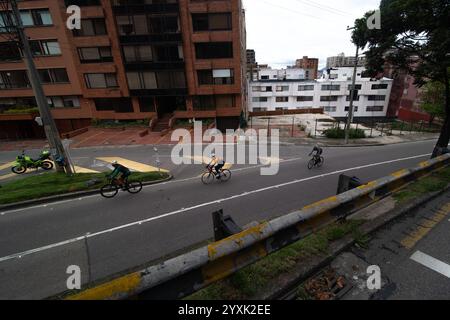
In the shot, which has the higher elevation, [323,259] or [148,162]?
[323,259]

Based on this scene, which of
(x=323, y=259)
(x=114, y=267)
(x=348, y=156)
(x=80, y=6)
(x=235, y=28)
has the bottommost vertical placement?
(x=348, y=156)

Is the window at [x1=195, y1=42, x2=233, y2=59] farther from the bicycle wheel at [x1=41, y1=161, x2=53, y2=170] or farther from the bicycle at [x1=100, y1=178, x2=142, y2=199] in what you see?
the bicycle at [x1=100, y1=178, x2=142, y2=199]

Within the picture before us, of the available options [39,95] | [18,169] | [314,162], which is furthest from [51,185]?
[314,162]

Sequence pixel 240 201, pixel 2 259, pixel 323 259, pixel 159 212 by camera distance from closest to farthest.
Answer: pixel 323 259 < pixel 2 259 < pixel 159 212 < pixel 240 201

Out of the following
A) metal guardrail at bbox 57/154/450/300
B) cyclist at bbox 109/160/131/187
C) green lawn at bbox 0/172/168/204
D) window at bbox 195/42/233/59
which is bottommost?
green lawn at bbox 0/172/168/204

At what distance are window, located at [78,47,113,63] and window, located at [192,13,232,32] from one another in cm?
1146

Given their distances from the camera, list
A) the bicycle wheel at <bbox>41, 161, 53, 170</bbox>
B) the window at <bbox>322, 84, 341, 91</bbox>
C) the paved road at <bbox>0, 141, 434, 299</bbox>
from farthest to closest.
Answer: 1. the window at <bbox>322, 84, 341, 91</bbox>
2. the bicycle wheel at <bbox>41, 161, 53, 170</bbox>
3. the paved road at <bbox>0, 141, 434, 299</bbox>

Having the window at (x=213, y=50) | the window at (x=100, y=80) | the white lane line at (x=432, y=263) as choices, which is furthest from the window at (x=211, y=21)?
the white lane line at (x=432, y=263)

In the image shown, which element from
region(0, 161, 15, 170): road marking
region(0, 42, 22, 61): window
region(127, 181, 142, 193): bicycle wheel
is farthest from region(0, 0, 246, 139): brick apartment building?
region(127, 181, 142, 193): bicycle wheel

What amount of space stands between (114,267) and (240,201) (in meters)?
4.94

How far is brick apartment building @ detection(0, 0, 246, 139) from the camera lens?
2503 cm
